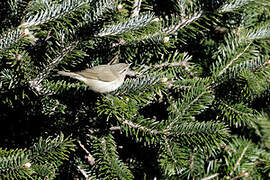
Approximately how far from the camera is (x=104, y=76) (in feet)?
7.38

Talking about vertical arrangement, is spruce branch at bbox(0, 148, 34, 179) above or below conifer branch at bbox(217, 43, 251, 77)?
below

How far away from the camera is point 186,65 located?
2.26 meters

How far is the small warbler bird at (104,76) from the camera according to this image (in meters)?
2.12

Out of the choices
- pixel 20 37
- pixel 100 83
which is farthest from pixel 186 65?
pixel 20 37

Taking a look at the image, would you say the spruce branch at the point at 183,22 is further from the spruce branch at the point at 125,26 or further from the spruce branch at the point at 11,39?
the spruce branch at the point at 11,39

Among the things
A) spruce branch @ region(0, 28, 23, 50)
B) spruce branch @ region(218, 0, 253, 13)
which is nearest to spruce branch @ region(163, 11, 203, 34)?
spruce branch @ region(218, 0, 253, 13)

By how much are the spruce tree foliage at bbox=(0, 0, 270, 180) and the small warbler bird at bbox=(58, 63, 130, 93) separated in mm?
68

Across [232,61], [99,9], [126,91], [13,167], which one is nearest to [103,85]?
[126,91]

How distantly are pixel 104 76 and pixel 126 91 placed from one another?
0.98ft

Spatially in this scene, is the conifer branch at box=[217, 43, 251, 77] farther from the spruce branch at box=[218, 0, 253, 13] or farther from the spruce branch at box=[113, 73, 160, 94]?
the spruce branch at box=[113, 73, 160, 94]

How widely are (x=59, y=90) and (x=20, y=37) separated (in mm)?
508

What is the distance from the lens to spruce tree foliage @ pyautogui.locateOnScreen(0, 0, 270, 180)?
1.72 meters

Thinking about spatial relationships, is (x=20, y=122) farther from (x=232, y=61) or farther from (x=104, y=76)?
(x=232, y=61)

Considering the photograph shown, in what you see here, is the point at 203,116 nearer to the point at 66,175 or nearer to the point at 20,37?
the point at 66,175
